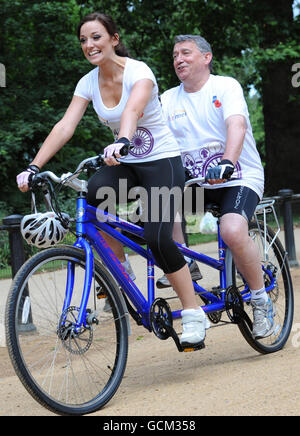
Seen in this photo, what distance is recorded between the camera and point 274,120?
59.2 ft

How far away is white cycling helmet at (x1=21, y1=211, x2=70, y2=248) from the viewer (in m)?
3.91

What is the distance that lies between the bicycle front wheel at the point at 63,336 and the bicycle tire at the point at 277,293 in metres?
1.24

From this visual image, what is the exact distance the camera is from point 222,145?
4855mm

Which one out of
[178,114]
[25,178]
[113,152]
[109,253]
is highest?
[178,114]

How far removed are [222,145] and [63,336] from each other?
1.67 metres

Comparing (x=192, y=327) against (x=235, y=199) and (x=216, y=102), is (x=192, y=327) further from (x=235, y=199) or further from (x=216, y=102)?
(x=216, y=102)

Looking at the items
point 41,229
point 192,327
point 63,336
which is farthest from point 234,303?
point 41,229

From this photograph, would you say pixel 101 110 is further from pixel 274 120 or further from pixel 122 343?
pixel 274 120

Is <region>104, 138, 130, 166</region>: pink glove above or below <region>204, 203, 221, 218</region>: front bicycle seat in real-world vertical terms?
above

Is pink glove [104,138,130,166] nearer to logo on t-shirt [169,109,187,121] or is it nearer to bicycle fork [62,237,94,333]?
bicycle fork [62,237,94,333]

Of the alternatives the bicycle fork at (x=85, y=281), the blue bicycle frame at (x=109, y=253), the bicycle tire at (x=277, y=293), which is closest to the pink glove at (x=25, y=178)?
the blue bicycle frame at (x=109, y=253)

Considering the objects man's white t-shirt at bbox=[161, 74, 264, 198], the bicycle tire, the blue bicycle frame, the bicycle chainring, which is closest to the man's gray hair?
man's white t-shirt at bbox=[161, 74, 264, 198]
